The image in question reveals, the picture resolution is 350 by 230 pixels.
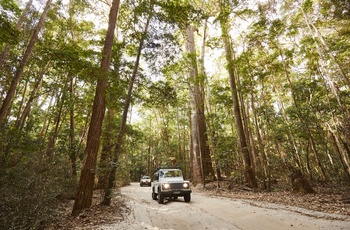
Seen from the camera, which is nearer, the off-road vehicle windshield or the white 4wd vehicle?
the white 4wd vehicle

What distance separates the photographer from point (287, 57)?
45.0 feet

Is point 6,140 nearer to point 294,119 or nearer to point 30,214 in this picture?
point 30,214

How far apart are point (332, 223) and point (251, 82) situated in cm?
947

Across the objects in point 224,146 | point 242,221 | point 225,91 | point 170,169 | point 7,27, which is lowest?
point 242,221

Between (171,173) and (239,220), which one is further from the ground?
(171,173)

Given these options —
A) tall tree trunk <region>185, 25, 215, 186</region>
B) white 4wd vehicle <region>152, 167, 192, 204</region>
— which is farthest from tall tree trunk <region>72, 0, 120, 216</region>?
tall tree trunk <region>185, 25, 215, 186</region>

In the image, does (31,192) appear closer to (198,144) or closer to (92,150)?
(92,150)

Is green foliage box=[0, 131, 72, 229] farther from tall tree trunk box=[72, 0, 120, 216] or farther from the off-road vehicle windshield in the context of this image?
the off-road vehicle windshield

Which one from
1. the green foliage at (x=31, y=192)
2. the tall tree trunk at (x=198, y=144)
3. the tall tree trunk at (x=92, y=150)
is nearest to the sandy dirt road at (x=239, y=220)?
the tall tree trunk at (x=92, y=150)

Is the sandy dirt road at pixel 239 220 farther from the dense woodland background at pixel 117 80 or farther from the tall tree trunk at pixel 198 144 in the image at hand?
the tall tree trunk at pixel 198 144

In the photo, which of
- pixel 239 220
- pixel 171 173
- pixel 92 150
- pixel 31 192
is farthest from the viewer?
pixel 171 173

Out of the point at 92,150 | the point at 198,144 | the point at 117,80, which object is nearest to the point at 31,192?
the point at 92,150

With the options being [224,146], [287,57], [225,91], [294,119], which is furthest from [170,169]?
[294,119]

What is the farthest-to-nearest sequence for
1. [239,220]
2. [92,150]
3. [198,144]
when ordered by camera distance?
[198,144] < [92,150] < [239,220]
